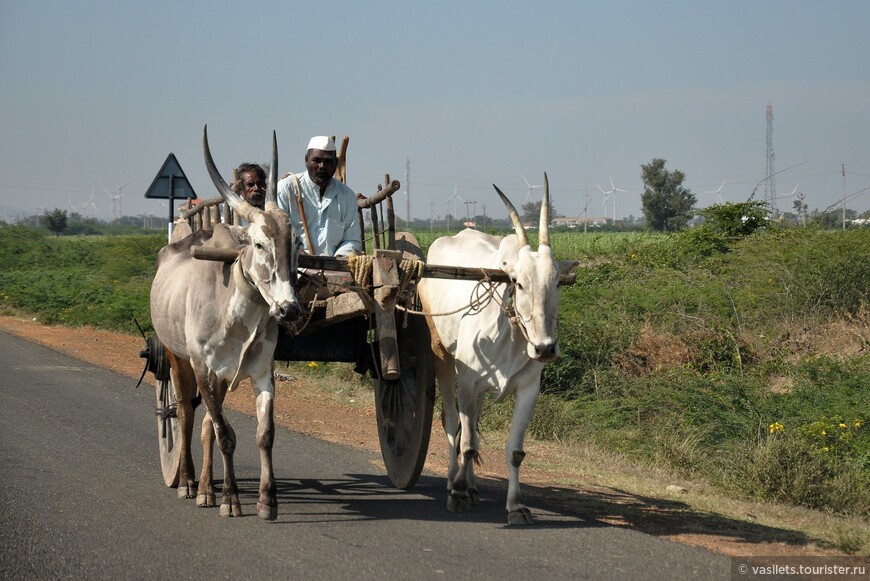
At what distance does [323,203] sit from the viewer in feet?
25.6

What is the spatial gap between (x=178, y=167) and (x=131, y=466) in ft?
24.8

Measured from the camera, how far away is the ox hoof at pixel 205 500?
22.0 feet

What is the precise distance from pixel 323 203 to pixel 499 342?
1.89 metres

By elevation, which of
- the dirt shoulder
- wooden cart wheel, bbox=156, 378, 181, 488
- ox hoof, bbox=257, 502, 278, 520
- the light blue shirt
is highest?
the light blue shirt

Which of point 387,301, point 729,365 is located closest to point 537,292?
point 387,301

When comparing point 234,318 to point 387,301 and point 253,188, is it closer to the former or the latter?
point 387,301

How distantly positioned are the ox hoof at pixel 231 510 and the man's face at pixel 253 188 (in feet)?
8.20

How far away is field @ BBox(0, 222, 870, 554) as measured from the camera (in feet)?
27.8

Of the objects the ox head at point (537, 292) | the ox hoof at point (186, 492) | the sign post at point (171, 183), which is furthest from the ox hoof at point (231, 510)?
the sign post at point (171, 183)

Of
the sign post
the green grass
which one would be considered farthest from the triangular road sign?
the green grass

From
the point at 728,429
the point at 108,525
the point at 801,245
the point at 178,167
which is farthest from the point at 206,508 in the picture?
the point at 801,245

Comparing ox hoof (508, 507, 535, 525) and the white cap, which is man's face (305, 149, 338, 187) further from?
ox hoof (508, 507, 535, 525)

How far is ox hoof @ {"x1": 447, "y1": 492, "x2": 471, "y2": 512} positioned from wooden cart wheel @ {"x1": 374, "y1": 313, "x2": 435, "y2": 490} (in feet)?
1.56

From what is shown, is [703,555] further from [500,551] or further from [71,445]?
[71,445]
